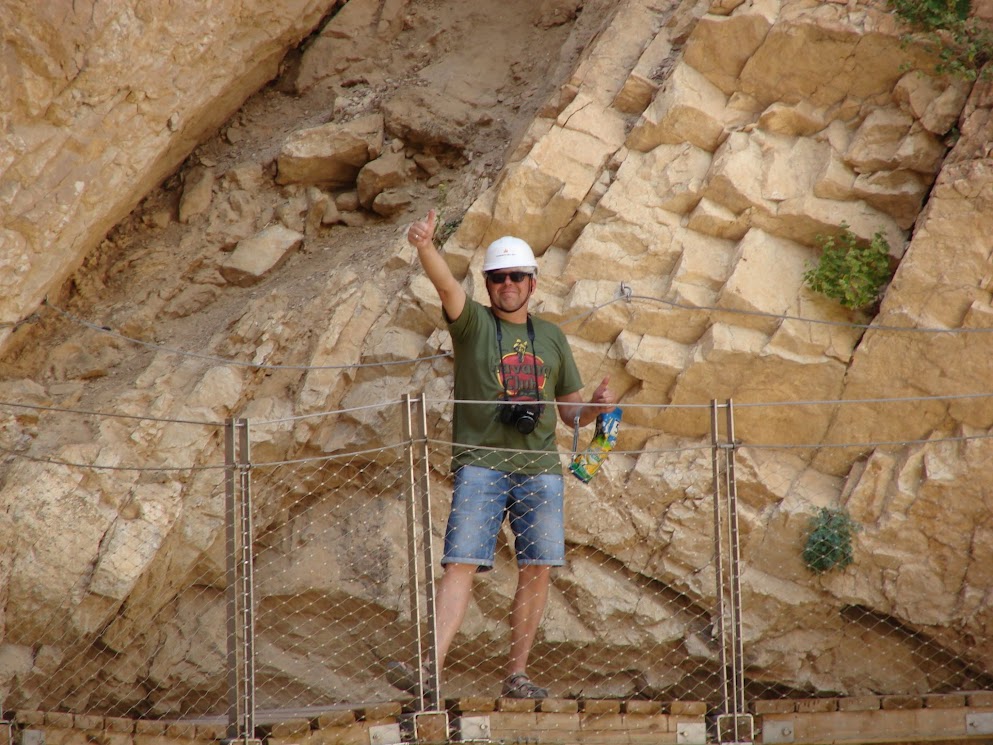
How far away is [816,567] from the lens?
5.54 m

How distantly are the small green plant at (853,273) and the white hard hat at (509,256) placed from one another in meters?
1.53

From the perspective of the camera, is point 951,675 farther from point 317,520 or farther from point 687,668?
point 317,520

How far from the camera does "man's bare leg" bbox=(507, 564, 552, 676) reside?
4.70 metres

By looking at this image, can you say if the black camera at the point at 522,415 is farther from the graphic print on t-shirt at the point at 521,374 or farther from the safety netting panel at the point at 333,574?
the safety netting panel at the point at 333,574

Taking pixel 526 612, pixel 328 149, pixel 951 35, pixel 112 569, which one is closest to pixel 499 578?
pixel 526 612

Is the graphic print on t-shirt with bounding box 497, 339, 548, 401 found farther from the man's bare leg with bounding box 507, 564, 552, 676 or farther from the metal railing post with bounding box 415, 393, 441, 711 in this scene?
the man's bare leg with bounding box 507, 564, 552, 676

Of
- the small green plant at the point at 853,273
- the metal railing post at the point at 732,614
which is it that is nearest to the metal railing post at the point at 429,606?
the metal railing post at the point at 732,614

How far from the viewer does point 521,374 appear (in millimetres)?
4809

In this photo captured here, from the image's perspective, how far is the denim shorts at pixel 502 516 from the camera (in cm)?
459

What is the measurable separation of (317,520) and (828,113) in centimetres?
330

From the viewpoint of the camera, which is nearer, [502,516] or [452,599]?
[452,599]

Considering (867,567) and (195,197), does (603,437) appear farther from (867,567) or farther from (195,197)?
(195,197)

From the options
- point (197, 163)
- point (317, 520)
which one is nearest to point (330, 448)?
point (317, 520)

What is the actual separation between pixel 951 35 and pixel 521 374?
9.20ft
